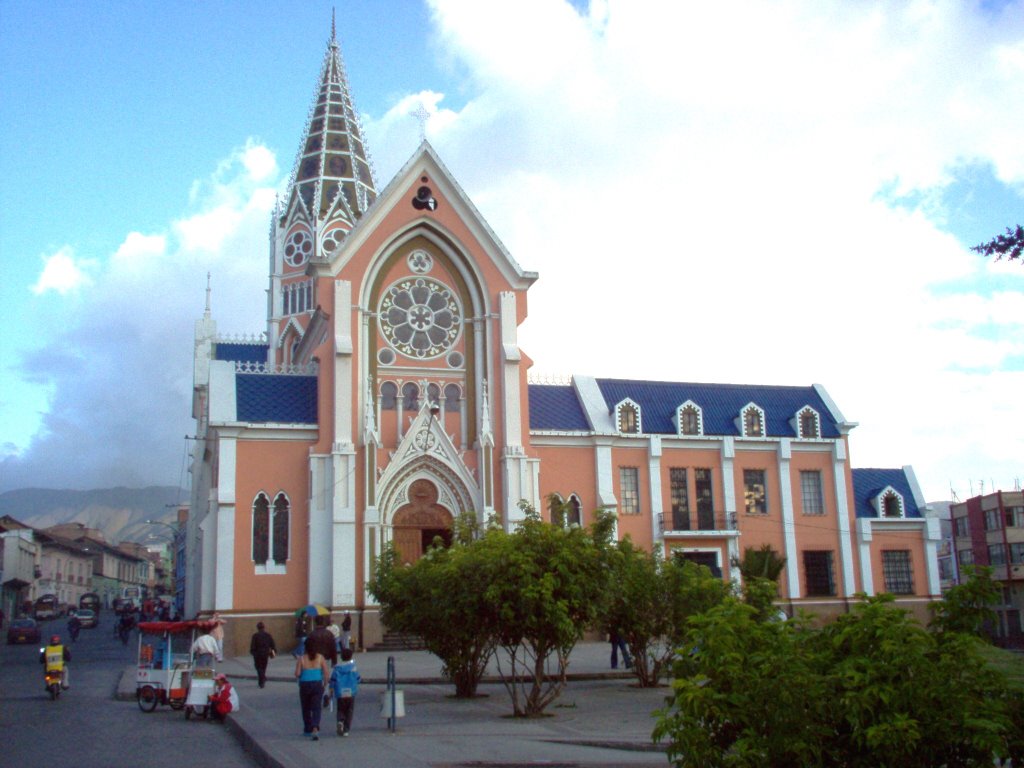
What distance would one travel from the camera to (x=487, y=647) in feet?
77.1

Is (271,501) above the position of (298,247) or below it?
below

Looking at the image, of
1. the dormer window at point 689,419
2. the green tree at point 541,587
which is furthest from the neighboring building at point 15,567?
the green tree at point 541,587

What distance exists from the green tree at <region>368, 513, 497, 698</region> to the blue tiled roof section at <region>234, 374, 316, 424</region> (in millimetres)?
13556

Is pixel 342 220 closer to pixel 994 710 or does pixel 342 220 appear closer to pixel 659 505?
pixel 659 505

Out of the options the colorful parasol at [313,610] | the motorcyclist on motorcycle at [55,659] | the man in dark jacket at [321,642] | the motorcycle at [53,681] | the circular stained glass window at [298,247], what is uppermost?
the circular stained glass window at [298,247]

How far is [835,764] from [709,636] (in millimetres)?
1430

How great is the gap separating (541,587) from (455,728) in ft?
9.11

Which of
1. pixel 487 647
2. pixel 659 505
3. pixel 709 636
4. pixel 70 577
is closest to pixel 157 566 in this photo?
pixel 70 577

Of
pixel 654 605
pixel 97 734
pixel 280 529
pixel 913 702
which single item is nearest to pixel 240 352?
pixel 280 529

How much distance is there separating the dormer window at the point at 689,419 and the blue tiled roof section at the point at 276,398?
599 inches

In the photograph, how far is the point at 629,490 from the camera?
145 ft

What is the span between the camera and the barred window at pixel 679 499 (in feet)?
146

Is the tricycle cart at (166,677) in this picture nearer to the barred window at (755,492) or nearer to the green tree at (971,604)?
the green tree at (971,604)

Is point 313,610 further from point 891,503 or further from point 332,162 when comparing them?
point 332,162
